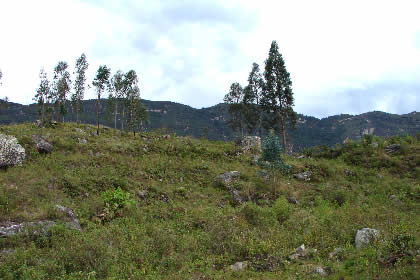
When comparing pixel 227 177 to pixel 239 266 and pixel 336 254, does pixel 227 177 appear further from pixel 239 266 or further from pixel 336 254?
pixel 239 266

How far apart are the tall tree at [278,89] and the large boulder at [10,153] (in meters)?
28.3

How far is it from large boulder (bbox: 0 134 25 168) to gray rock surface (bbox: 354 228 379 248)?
18.2 m

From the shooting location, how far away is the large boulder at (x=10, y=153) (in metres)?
16.5

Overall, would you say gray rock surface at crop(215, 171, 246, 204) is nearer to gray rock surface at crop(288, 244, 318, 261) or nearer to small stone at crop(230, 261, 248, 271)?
gray rock surface at crop(288, 244, 318, 261)

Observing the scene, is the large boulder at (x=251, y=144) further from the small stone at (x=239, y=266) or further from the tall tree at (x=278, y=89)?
the small stone at (x=239, y=266)

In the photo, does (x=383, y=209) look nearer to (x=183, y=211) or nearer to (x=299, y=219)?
(x=299, y=219)

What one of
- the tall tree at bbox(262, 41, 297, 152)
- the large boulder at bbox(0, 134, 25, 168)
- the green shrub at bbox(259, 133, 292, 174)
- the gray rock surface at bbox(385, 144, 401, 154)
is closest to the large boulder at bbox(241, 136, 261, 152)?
the tall tree at bbox(262, 41, 297, 152)

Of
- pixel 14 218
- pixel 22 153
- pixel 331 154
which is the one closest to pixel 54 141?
pixel 22 153

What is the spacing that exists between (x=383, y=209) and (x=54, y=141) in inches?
905

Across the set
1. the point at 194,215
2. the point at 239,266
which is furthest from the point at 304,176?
the point at 239,266

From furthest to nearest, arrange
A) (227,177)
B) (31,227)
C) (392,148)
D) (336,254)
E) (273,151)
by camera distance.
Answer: (392,148) → (227,177) → (273,151) → (31,227) → (336,254)

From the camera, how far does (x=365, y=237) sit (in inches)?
418

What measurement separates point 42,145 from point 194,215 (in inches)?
512

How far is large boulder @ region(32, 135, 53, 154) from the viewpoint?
66.1ft
